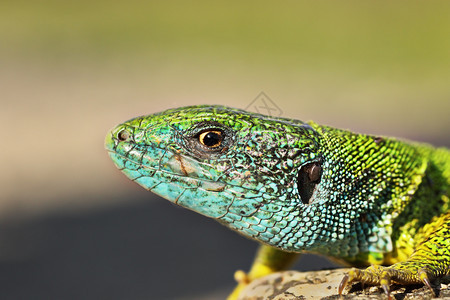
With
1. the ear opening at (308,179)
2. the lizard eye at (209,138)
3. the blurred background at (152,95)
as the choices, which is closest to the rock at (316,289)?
the ear opening at (308,179)

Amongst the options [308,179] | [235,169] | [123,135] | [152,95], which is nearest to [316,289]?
[308,179]

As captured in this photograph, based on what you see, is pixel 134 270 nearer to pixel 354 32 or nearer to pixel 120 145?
pixel 120 145

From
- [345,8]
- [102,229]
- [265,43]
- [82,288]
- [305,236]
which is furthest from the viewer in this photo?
[345,8]

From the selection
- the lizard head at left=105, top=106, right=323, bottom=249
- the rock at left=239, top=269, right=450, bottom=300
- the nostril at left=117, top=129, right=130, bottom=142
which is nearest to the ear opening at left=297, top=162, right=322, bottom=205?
the lizard head at left=105, top=106, right=323, bottom=249

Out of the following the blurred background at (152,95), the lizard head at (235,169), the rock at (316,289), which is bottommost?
the rock at (316,289)

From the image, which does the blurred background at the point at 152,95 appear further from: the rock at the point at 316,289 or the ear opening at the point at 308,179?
the ear opening at the point at 308,179

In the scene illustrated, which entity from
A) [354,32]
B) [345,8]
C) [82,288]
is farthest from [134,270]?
[345,8]
